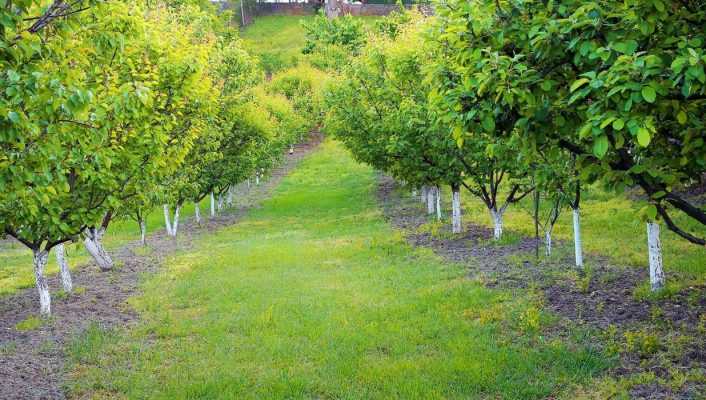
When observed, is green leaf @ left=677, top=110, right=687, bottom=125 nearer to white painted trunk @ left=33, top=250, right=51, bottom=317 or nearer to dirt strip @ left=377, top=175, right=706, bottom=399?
dirt strip @ left=377, top=175, right=706, bottom=399

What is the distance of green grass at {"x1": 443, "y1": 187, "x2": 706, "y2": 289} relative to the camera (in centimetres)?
1092

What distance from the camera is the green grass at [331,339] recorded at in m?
6.81

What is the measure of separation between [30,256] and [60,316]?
40.8 ft

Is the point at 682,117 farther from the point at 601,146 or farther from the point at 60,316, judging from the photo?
the point at 60,316

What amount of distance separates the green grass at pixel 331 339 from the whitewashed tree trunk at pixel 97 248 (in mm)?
1853

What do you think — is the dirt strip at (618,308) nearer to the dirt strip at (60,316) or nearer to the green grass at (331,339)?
the green grass at (331,339)

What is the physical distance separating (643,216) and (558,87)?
54.1 inches

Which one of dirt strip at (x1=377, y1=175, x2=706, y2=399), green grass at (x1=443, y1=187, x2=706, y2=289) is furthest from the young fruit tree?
dirt strip at (x1=377, y1=175, x2=706, y2=399)

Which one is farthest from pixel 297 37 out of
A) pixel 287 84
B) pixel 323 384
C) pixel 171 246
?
pixel 323 384

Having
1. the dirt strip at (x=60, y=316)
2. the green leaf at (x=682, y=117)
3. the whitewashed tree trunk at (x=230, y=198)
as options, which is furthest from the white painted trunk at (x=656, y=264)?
the whitewashed tree trunk at (x=230, y=198)

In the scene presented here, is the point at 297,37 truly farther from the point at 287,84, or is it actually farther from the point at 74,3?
the point at 74,3

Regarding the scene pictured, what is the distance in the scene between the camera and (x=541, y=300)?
31.3 feet

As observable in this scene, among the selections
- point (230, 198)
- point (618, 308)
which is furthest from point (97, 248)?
point (230, 198)

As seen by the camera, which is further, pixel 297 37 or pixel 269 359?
pixel 297 37
